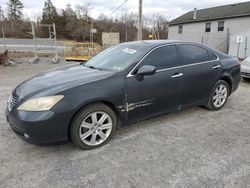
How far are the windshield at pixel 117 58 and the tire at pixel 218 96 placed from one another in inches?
75.8

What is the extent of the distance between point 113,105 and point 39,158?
3.93ft

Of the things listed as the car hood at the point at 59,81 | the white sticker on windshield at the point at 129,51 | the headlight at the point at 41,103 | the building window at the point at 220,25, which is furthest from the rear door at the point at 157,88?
the building window at the point at 220,25

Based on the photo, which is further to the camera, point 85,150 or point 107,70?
point 107,70

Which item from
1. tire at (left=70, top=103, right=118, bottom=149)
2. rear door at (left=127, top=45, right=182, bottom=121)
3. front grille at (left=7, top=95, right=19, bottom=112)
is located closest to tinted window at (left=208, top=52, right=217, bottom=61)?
rear door at (left=127, top=45, right=182, bottom=121)

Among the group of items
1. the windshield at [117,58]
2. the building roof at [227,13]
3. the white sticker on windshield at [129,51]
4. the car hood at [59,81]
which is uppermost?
the building roof at [227,13]

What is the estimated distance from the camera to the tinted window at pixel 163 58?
3.33 meters

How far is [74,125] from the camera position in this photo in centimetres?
268

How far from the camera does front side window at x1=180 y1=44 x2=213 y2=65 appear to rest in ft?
12.3

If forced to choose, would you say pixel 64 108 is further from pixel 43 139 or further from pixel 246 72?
pixel 246 72

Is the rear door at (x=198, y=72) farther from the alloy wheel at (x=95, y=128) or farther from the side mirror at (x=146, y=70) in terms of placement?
the alloy wheel at (x=95, y=128)

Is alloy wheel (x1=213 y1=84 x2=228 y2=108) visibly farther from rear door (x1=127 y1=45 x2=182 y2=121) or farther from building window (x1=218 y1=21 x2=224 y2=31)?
building window (x1=218 y1=21 x2=224 y2=31)

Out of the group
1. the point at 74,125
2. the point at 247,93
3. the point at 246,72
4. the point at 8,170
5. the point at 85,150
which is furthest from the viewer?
the point at 246,72

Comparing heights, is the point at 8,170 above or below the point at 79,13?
below

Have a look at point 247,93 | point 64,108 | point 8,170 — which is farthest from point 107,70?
point 247,93
